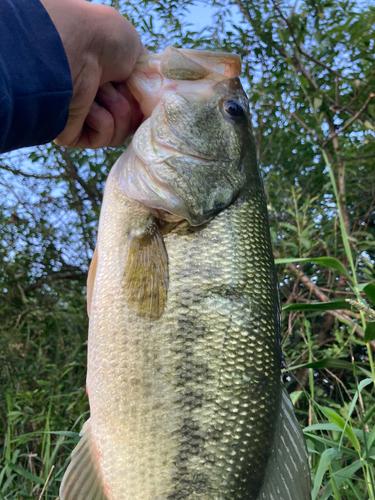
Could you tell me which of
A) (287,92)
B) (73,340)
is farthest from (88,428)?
(287,92)

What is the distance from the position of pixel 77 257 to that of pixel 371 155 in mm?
2629

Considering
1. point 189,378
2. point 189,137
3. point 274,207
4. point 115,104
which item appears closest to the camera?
point 189,378

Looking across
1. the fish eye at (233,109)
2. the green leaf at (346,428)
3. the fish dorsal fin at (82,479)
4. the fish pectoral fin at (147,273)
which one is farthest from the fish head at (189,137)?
the green leaf at (346,428)

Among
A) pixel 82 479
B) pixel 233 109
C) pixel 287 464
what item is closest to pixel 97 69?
pixel 233 109

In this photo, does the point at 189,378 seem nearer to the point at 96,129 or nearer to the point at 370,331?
the point at 370,331

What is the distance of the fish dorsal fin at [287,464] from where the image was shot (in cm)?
108

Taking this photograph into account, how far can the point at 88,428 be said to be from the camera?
3.57 feet

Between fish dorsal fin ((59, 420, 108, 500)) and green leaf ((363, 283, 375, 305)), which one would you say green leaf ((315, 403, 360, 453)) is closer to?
green leaf ((363, 283, 375, 305))

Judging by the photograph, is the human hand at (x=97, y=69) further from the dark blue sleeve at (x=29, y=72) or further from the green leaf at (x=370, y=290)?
the green leaf at (x=370, y=290)

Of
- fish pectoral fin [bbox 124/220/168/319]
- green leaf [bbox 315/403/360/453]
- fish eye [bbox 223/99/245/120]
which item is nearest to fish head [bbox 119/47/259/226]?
fish eye [bbox 223/99/245/120]

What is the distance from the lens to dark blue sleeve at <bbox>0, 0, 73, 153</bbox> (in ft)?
3.33

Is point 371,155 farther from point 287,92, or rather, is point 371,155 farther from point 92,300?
point 92,300

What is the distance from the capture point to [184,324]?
1097mm

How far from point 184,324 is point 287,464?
46 centimetres
